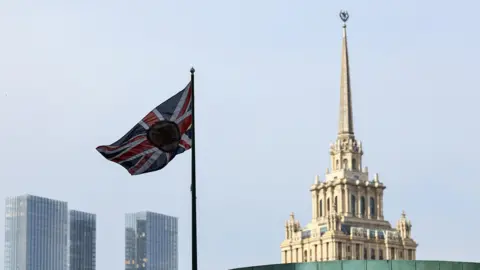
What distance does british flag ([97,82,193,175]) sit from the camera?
56906 millimetres

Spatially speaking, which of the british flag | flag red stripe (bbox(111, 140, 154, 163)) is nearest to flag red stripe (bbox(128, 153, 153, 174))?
the british flag

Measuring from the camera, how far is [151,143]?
57250 millimetres

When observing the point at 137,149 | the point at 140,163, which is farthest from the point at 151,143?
the point at 140,163

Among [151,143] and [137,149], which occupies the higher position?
[151,143]

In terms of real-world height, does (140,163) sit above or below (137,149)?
below

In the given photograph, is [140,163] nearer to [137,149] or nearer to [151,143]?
[137,149]

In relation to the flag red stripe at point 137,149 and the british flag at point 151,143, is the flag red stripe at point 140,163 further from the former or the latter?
the flag red stripe at point 137,149

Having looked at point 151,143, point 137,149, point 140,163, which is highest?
point 151,143

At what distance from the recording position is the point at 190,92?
185 feet

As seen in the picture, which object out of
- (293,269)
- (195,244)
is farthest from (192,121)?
(293,269)

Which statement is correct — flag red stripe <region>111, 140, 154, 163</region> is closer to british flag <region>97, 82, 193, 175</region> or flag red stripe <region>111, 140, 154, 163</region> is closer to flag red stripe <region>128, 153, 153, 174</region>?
→ british flag <region>97, 82, 193, 175</region>

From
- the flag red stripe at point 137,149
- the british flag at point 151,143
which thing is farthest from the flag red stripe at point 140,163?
the flag red stripe at point 137,149

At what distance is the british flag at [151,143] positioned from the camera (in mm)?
56906

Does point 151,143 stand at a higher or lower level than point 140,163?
higher
